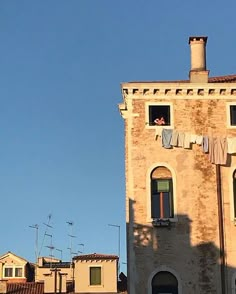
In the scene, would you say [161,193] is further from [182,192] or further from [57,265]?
[57,265]

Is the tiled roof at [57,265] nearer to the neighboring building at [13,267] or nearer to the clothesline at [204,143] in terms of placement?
the neighboring building at [13,267]

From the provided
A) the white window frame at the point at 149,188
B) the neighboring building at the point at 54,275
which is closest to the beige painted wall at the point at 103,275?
the neighboring building at the point at 54,275

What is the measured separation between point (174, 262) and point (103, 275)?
56.9ft

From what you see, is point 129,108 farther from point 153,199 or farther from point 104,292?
point 104,292

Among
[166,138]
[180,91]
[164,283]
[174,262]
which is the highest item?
[180,91]

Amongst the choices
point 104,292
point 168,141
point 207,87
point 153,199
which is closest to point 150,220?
point 153,199

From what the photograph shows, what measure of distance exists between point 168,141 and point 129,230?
3.25 meters

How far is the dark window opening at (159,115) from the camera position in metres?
27.9

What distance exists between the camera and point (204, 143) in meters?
27.4

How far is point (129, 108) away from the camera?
2789 centimetres

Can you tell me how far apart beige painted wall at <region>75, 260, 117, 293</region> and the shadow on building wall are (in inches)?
663

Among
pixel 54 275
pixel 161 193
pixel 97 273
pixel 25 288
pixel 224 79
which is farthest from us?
pixel 25 288

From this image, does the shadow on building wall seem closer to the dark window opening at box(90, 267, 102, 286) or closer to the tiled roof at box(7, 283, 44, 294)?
the dark window opening at box(90, 267, 102, 286)

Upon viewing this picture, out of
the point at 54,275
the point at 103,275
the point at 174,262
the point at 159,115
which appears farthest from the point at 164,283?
the point at 54,275
